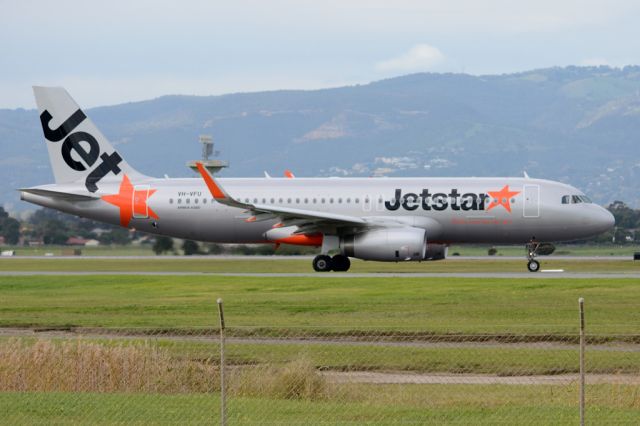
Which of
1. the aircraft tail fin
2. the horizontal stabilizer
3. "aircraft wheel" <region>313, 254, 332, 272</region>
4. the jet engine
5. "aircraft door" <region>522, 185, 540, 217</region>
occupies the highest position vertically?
the aircraft tail fin

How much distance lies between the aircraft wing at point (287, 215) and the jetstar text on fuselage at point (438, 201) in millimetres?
1721

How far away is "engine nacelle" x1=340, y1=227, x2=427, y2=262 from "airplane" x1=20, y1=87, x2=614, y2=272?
0.04 m

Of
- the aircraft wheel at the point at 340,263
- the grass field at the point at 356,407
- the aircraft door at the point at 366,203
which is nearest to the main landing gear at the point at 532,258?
the aircraft door at the point at 366,203

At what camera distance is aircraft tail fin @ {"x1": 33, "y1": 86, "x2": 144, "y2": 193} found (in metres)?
53.4

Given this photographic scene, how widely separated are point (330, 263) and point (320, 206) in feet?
10.2

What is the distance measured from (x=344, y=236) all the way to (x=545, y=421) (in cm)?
3174

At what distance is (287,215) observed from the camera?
47656 mm

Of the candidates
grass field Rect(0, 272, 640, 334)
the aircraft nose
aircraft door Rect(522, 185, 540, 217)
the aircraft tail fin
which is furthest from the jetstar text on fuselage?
the aircraft tail fin

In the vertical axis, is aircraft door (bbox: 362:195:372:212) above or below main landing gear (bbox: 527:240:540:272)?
above

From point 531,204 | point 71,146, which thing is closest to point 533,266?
point 531,204

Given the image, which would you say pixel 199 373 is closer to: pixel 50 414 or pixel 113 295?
pixel 50 414

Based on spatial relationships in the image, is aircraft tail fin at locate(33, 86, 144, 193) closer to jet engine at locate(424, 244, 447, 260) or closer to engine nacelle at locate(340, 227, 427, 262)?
engine nacelle at locate(340, 227, 427, 262)

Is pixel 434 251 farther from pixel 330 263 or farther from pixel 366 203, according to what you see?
pixel 330 263

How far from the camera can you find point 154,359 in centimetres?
2097
